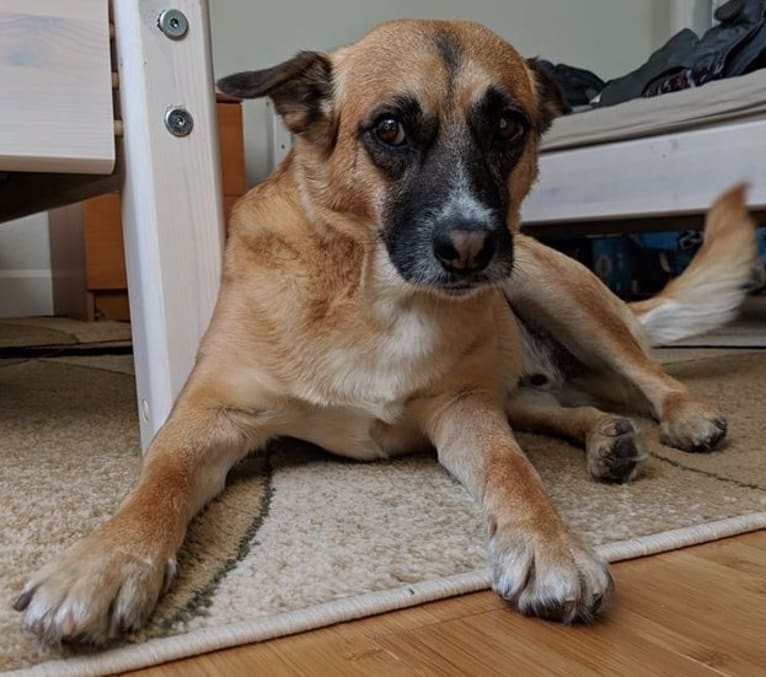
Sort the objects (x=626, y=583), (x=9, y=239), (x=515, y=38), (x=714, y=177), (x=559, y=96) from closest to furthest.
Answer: (x=626, y=583)
(x=559, y=96)
(x=714, y=177)
(x=9, y=239)
(x=515, y=38)

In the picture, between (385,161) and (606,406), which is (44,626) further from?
(606,406)

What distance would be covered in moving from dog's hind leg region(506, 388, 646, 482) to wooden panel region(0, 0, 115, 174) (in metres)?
0.70

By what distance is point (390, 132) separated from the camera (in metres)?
1.09

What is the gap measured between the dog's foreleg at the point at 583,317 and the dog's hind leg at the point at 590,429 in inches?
4.5

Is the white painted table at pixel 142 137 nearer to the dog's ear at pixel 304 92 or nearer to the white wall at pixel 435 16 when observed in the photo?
the dog's ear at pixel 304 92

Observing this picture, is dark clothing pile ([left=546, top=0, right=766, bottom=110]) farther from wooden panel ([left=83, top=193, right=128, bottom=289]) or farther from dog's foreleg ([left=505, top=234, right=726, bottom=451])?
wooden panel ([left=83, top=193, right=128, bottom=289])

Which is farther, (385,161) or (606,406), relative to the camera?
(606,406)

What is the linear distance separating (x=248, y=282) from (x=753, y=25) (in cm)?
221

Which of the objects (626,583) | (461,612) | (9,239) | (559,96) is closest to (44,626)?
(461,612)

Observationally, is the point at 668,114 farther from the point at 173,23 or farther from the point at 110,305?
the point at 110,305

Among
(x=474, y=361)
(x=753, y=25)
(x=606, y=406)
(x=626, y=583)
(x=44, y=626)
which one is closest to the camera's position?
(x=44, y=626)

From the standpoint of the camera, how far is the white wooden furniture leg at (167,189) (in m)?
1.12

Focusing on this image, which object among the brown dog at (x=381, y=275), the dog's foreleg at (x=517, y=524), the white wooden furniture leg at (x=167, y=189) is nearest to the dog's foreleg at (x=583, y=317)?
the brown dog at (x=381, y=275)

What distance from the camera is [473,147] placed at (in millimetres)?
1075
